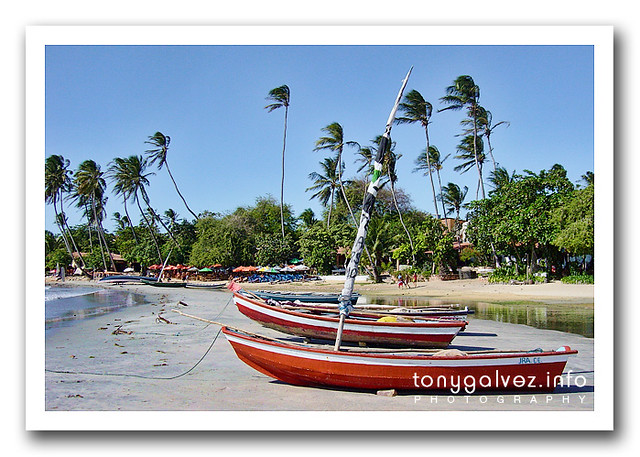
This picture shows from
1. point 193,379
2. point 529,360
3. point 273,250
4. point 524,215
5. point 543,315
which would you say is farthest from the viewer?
point 273,250

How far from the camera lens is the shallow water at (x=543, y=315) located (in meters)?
12.7

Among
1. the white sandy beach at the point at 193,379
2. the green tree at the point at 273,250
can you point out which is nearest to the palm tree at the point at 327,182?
the green tree at the point at 273,250

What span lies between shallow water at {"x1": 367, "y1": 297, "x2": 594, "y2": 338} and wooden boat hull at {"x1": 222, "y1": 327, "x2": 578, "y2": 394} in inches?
240

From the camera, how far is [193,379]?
274 inches

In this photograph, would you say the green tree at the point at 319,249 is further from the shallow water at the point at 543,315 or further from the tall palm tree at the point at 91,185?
the tall palm tree at the point at 91,185

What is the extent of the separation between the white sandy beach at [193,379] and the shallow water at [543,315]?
46.0 inches

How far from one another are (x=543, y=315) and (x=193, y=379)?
12.0 meters

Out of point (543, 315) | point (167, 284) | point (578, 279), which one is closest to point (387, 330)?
point (543, 315)

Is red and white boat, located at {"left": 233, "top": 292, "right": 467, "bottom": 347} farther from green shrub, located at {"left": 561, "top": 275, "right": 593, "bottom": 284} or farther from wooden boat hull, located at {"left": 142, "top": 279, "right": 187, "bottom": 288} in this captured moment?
wooden boat hull, located at {"left": 142, "top": 279, "right": 187, "bottom": 288}

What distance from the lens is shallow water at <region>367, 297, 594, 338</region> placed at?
12.7m

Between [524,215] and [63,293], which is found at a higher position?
[524,215]

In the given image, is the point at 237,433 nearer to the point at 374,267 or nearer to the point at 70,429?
the point at 70,429

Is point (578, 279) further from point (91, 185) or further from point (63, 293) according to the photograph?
point (91, 185)

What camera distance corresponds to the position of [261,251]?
1679 inches
